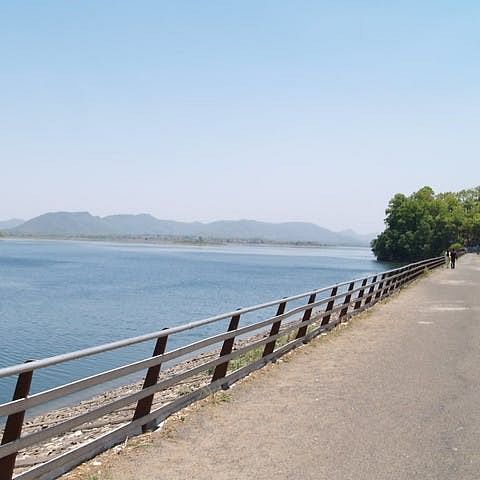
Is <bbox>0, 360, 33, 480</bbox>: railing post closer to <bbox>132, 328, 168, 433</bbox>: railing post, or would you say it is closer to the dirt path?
the dirt path

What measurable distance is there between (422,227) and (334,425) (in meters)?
122

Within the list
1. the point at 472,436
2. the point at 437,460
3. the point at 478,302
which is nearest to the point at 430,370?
the point at 472,436

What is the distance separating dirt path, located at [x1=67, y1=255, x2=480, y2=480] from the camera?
6.09 metres

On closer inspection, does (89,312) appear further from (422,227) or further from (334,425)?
(422,227)

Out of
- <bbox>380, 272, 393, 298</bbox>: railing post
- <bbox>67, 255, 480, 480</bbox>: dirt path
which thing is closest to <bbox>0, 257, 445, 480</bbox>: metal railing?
<bbox>67, 255, 480, 480</bbox>: dirt path

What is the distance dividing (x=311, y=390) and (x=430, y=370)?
2.81 m

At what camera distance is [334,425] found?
765cm

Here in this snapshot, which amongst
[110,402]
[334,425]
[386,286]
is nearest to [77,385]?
[110,402]

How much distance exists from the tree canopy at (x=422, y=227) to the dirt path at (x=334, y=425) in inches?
4551

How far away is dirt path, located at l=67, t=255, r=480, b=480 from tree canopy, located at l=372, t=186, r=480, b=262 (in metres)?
116

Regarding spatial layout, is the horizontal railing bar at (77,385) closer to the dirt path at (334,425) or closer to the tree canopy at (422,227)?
the dirt path at (334,425)

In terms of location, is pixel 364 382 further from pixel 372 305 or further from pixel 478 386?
pixel 372 305

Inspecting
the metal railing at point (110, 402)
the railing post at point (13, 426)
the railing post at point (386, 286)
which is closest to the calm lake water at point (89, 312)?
the railing post at point (386, 286)

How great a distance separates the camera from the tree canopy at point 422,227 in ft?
411
